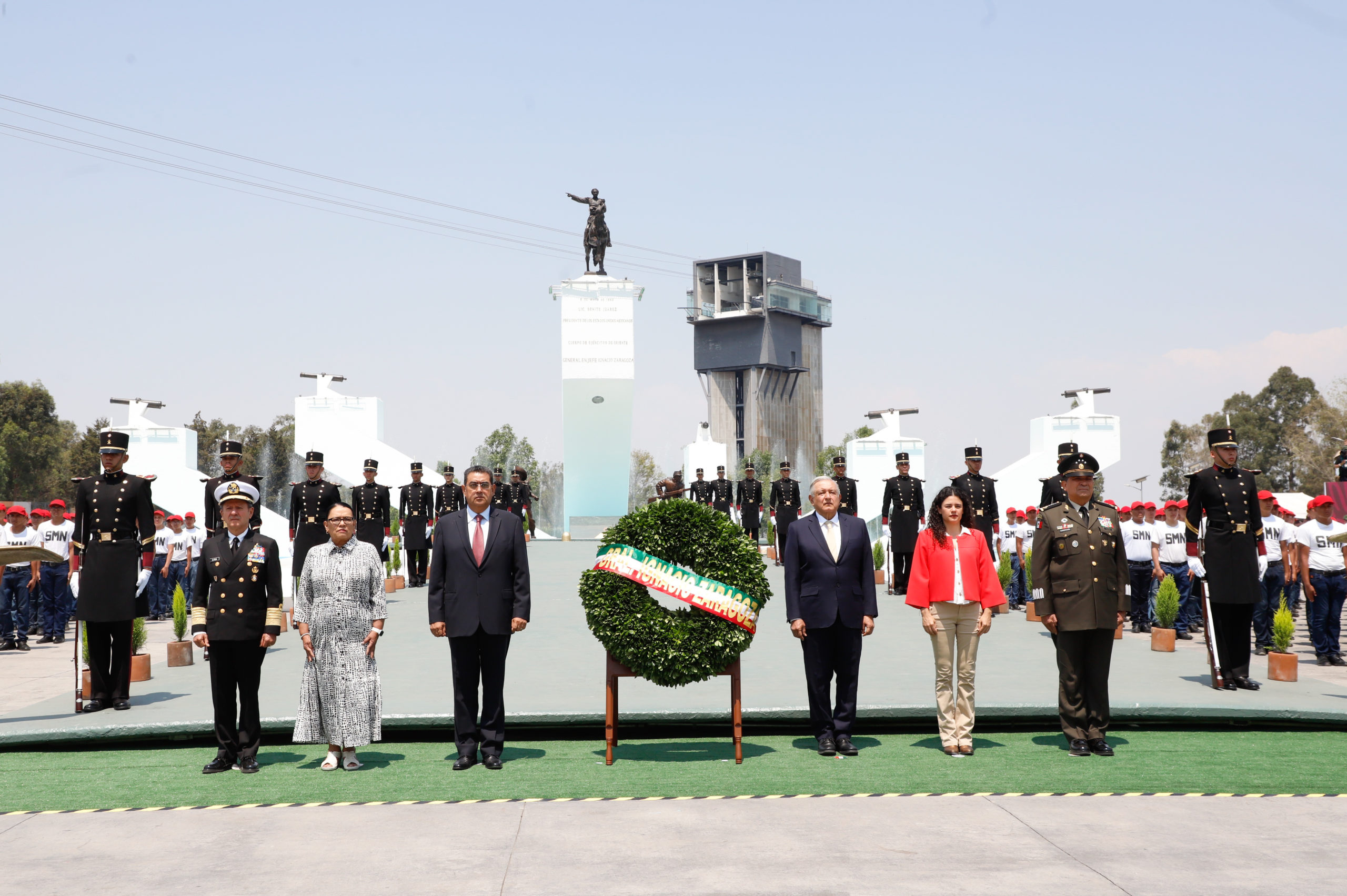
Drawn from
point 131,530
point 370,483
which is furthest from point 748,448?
point 131,530

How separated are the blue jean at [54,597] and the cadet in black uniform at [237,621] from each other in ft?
27.2

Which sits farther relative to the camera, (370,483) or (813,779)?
(370,483)

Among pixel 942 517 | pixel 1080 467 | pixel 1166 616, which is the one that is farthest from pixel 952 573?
pixel 1166 616

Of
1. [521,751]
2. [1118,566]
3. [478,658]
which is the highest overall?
[1118,566]

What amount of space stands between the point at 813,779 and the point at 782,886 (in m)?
1.82

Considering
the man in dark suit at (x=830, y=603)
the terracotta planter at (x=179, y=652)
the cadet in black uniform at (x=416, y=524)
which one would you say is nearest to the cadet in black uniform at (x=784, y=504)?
the cadet in black uniform at (x=416, y=524)

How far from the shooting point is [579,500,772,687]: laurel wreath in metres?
6.26

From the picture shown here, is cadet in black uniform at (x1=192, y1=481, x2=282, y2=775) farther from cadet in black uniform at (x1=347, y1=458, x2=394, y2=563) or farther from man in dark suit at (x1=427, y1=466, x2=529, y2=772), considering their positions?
cadet in black uniform at (x1=347, y1=458, x2=394, y2=563)

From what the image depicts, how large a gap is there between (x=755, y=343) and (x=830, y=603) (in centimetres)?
9352

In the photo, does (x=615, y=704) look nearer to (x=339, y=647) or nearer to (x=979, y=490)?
(x=339, y=647)

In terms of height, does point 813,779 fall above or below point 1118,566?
below

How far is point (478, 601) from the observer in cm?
645

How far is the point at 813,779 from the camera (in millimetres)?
5938

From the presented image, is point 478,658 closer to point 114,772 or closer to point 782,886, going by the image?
point 114,772
